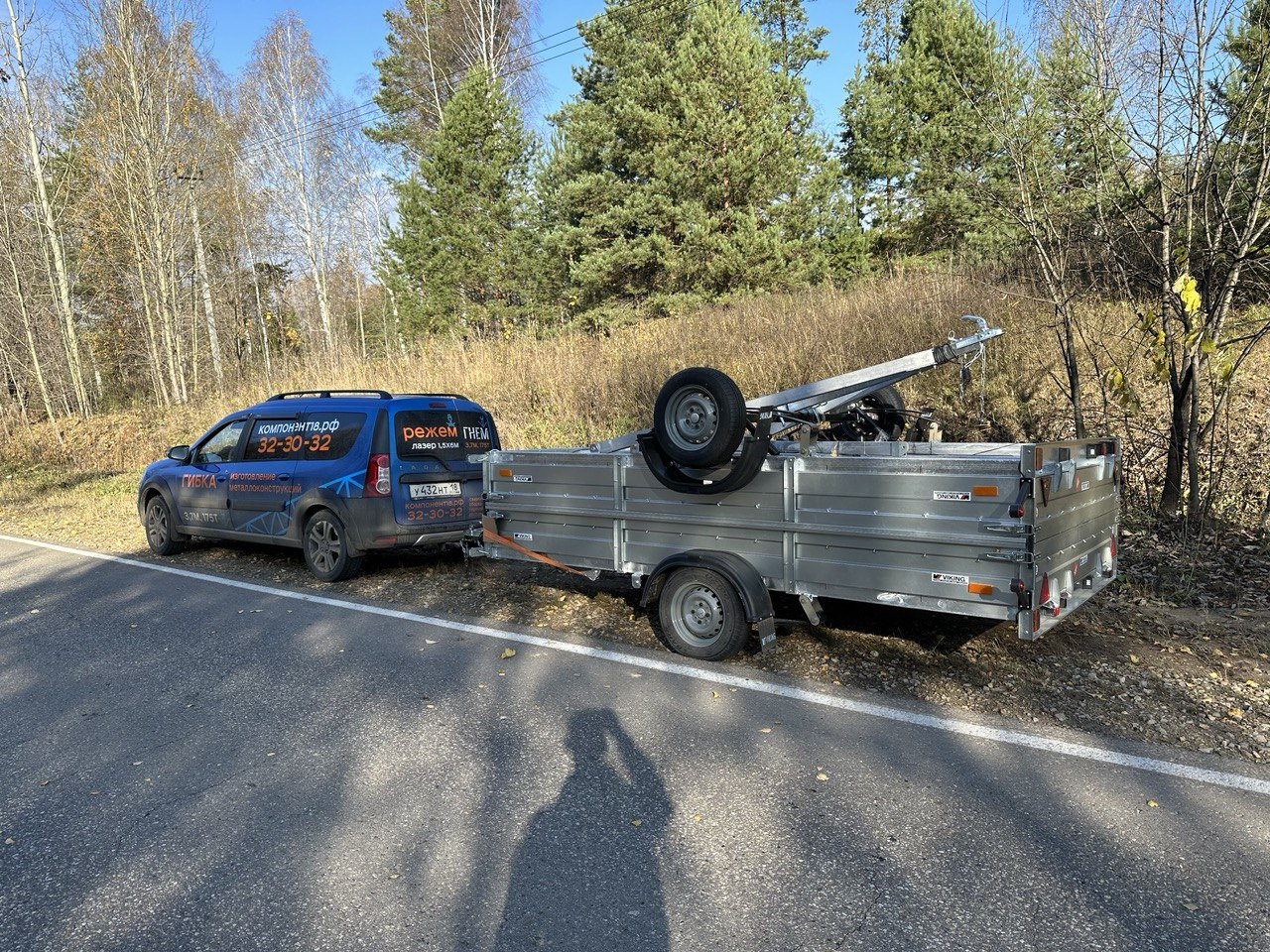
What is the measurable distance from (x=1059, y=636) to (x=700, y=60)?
17.6 metres

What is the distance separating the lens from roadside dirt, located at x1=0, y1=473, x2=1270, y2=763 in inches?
179

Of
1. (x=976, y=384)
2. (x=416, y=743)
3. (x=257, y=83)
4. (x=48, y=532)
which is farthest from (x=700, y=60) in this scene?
(x=257, y=83)

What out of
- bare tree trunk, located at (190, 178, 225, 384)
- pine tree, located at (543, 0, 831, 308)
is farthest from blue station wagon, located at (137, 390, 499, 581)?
bare tree trunk, located at (190, 178, 225, 384)

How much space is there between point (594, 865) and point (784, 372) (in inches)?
440

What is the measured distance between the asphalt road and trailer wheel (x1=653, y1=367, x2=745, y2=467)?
1456mm

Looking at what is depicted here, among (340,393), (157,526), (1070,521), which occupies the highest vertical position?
(340,393)

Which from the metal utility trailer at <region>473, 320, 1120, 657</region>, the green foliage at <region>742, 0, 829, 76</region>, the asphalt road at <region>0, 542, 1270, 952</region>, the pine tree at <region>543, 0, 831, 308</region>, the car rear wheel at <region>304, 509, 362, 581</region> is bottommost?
the asphalt road at <region>0, 542, 1270, 952</region>

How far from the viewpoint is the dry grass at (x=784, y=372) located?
1028 cm

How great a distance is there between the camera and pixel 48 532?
1280 cm

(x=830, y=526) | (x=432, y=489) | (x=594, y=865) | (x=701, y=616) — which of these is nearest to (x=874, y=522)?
(x=830, y=526)

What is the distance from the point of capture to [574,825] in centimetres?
346

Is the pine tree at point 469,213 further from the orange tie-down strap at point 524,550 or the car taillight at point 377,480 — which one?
the orange tie-down strap at point 524,550

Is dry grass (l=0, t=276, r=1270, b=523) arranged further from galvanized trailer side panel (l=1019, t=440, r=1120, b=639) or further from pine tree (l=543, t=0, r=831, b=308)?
galvanized trailer side panel (l=1019, t=440, r=1120, b=639)

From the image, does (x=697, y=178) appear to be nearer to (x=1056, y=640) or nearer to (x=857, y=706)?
(x=1056, y=640)
